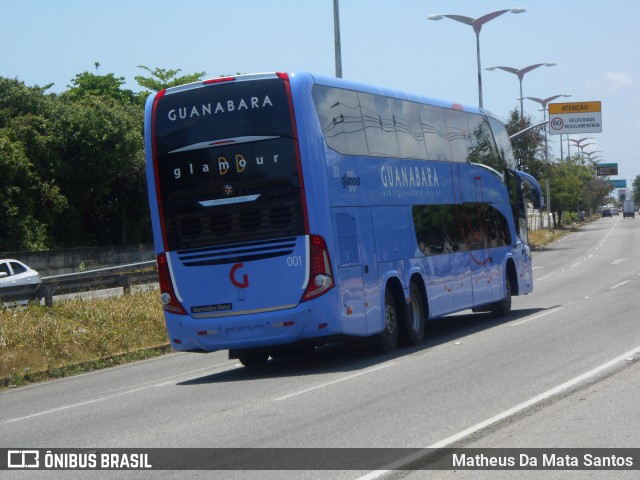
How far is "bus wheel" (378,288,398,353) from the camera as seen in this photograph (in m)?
17.1

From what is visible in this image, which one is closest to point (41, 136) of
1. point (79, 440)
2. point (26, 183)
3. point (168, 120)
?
point (26, 183)

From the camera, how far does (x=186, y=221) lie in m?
15.6

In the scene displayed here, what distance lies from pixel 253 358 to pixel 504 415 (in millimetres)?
7875

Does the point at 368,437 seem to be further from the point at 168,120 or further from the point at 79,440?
the point at 168,120

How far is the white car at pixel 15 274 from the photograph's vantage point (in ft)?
104

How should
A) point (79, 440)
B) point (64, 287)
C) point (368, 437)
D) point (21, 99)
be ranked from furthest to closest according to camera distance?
point (21, 99)
point (64, 287)
point (79, 440)
point (368, 437)

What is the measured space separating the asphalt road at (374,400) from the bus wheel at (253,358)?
15 centimetres

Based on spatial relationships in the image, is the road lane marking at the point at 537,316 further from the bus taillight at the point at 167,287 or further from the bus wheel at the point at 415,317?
the bus taillight at the point at 167,287

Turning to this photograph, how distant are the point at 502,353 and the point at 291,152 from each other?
419cm

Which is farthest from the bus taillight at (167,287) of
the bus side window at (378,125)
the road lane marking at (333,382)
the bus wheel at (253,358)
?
the bus side window at (378,125)

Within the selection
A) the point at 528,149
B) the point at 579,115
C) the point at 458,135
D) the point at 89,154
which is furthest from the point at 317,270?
the point at 579,115

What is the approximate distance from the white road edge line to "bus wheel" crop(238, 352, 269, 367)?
18.6ft

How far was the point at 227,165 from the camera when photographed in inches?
603

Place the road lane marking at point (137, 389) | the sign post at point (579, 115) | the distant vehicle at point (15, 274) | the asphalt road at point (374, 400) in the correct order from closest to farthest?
the asphalt road at point (374, 400)
the road lane marking at point (137, 389)
the distant vehicle at point (15, 274)
the sign post at point (579, 115)
